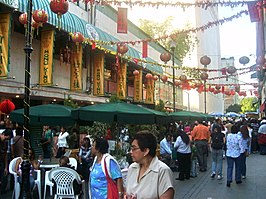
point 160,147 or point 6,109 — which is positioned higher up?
point 6,109

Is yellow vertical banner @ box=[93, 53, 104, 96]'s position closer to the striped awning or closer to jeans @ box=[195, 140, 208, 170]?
the striped awning

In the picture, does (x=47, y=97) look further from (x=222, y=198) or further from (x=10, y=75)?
(x=222, y=198)

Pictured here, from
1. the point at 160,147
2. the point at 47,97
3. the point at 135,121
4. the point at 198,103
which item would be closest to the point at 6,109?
the point at 47,97

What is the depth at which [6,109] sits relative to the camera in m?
13.5

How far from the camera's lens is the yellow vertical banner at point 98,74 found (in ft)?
67.7

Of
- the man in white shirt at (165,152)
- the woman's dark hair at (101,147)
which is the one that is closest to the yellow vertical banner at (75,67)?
the man in white shirt at (165,152)

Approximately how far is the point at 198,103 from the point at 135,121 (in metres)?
46.8

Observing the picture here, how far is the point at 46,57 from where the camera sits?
15484mm

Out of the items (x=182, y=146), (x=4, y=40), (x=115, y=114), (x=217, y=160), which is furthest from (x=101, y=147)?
(x=4, y=40)

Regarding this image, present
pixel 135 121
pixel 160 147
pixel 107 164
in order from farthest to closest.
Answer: pixel 160 147 → pixel 135 121 → pixel 107 164

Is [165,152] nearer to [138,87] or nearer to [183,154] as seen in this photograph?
[183,154]

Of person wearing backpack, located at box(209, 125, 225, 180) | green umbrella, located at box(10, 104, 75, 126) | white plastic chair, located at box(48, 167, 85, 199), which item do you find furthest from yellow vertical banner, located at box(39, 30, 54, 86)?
white plastic chair, located at box(48, 167, 85, 199)

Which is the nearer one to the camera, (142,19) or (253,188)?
(253,188)

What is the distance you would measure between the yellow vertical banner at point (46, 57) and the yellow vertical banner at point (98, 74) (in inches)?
211
